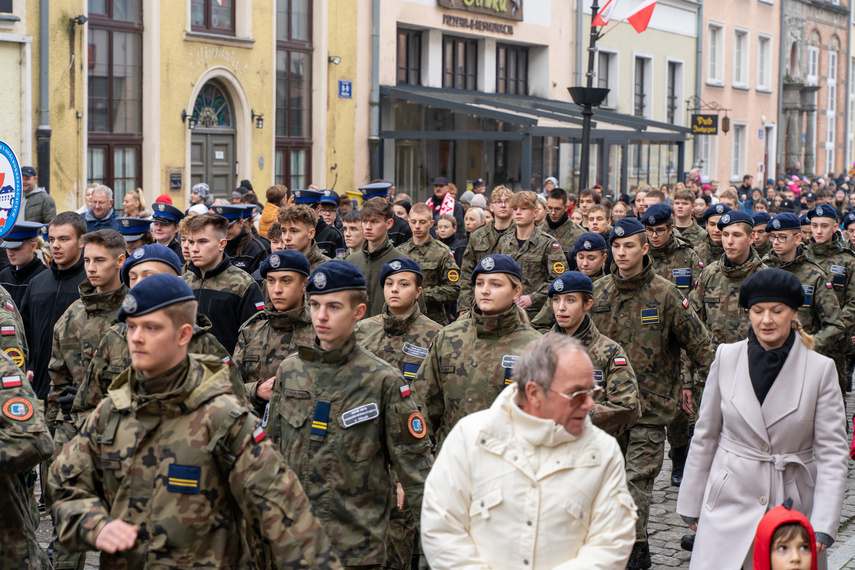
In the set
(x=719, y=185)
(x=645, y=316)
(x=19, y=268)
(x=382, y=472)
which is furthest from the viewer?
(x=719, y=185)

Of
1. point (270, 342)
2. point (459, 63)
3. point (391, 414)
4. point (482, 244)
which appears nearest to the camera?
point (391, 414)

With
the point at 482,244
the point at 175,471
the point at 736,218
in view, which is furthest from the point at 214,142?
the point at 175,471

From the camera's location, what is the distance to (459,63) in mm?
28922

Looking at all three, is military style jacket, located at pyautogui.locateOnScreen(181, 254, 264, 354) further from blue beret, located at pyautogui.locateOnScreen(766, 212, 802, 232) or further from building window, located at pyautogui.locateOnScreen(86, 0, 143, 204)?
building window, located at pyautogui.locateOnScreen(86, 0, 143, 204)

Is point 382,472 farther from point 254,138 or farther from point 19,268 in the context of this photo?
point 254,138

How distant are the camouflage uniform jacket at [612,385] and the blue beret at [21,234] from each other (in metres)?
4.46

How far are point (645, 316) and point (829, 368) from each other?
9.04 ft

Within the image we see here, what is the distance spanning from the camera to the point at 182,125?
21.0 m

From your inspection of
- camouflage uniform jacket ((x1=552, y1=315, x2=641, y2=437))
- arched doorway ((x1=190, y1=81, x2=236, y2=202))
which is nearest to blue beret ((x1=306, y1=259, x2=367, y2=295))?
camouflage uniform jacket ((x1=552, y1=315, x2=641, y2=437))

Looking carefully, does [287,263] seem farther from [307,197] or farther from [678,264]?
[307,197]

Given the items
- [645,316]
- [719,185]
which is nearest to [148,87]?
[645,316]

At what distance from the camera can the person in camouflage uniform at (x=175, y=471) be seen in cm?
396

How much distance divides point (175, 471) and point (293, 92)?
67.3 ft

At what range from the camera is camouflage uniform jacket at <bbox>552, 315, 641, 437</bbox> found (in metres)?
6.64
